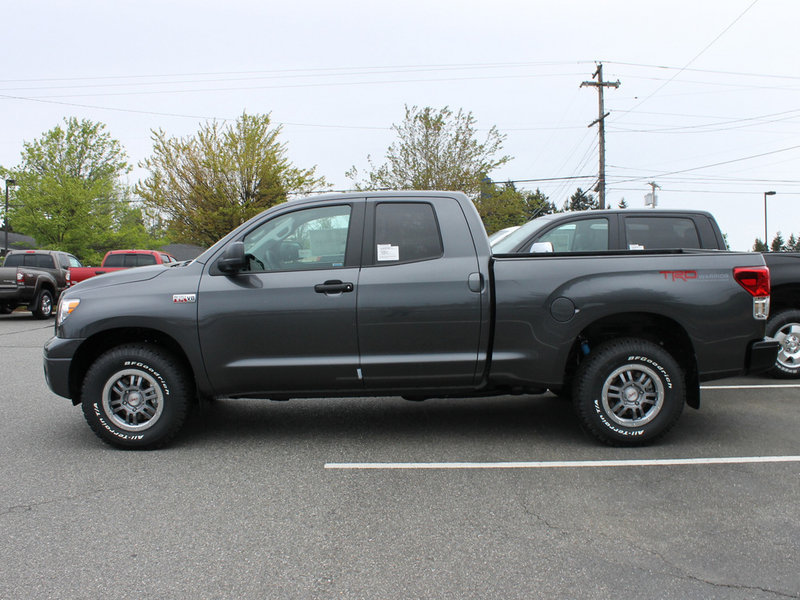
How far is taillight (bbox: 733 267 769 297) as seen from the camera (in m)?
4.71

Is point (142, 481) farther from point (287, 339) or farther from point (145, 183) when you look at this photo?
point (145, 183)

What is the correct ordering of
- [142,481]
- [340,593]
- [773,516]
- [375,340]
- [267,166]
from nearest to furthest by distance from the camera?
[340,593]
[773,516]
[142,481]
[375,340]
[267,166]

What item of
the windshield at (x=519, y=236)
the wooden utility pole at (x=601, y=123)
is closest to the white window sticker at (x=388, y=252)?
the windshield at (x=519, y=236)

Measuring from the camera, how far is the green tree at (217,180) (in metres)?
34.1

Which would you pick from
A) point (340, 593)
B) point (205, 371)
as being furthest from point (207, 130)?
point (340, 593)

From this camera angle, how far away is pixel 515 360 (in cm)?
471

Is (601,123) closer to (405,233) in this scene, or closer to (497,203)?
(497,203)

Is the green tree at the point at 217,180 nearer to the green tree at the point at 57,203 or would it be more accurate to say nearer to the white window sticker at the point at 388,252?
the green tree at the point at 57,203

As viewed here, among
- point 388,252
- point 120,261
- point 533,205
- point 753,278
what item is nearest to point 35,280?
point 120,261

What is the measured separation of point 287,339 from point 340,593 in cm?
224

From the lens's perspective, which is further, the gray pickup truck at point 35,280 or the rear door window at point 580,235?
the gray pickup truck at point 35,280

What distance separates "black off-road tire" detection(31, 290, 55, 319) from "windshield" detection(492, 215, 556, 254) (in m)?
13.9

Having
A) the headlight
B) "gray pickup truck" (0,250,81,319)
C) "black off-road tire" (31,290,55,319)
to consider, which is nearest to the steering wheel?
the headlight

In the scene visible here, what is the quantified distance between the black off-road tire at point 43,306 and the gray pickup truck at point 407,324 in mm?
13742
